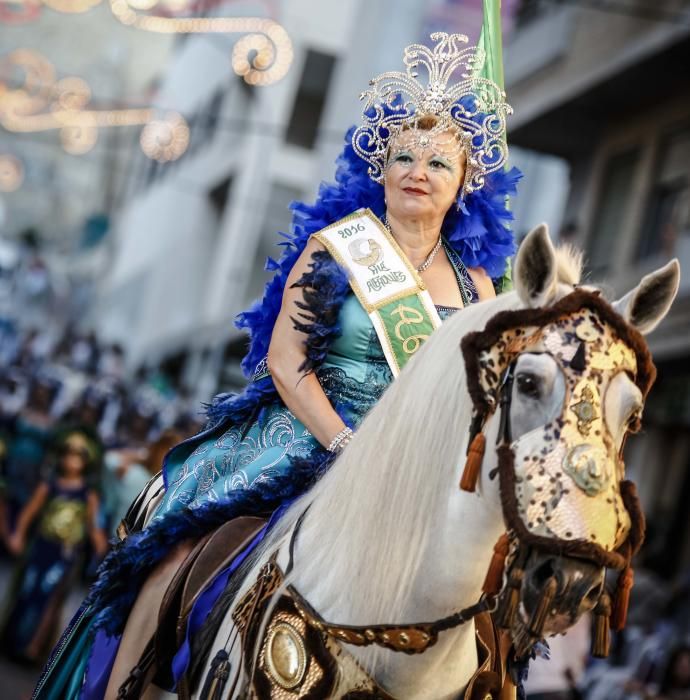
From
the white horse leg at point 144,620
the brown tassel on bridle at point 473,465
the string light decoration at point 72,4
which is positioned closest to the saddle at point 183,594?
the white horse leg at point 144,620

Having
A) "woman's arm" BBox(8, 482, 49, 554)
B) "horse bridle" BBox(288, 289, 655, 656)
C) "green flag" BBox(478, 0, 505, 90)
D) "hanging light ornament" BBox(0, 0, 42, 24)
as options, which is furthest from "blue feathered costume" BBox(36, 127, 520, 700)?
"hanging light ornament" BBox(0, 0, 42, 24)

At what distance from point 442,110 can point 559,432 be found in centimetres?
176

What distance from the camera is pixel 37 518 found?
13.1m

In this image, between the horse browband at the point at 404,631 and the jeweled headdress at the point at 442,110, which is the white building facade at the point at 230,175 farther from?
the horse browband at the point at 404,631

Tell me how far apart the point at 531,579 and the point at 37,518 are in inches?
392

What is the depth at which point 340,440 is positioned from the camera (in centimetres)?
464

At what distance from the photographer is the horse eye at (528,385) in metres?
3.78

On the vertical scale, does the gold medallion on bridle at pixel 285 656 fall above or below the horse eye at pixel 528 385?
below

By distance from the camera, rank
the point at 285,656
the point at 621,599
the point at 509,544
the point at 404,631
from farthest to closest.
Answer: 1. the point at 285,656
2. the point at 404,631
3. the point at 621,599
4. the point at 509,544

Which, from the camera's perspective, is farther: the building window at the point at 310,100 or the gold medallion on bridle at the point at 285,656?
the building window at the point at 310,100

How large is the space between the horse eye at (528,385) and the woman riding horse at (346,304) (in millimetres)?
952

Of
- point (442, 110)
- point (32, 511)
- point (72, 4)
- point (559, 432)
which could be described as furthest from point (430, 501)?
point (72, 4)

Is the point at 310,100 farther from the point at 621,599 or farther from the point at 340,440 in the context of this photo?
the point at 621,599

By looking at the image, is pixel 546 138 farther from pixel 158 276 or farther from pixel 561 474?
pixel 158 276
